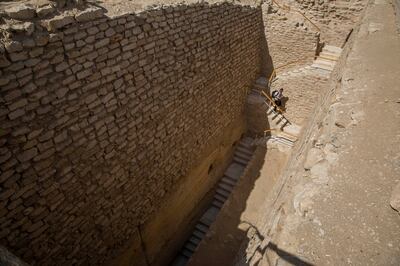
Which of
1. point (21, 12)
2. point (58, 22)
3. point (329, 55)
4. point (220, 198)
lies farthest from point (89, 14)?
point (329, 55)

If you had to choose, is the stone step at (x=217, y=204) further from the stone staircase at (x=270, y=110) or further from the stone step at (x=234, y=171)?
the stone staircase at (x=270, y=110)

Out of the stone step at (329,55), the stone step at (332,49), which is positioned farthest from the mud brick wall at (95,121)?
the stone step at (332,49)

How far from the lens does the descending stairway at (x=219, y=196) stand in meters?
9.52

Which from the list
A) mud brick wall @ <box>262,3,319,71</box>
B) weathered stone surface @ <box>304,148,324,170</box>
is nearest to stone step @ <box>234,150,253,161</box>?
mud brick wall @ <box>262,3,319,71</box>

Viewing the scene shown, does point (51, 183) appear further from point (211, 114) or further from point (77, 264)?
point (211, 114)

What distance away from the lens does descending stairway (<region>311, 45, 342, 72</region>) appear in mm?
10946

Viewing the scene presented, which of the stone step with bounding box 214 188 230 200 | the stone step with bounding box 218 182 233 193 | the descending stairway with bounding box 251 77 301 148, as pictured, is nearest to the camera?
the stone step with bounding box 214 188 230 200

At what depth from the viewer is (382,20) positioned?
8.66 meters

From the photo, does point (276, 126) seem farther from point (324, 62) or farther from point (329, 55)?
point (329, 55)

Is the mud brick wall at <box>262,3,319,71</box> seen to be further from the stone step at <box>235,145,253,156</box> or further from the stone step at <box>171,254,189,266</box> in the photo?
the stone step at <box>171,254,189,266</box>

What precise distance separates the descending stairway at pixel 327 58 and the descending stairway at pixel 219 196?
398cm

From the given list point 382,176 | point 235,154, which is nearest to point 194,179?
point 235,154

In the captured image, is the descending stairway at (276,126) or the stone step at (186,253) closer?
the stone step at (186,253)

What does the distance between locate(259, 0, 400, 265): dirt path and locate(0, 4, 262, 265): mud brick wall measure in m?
3.45
